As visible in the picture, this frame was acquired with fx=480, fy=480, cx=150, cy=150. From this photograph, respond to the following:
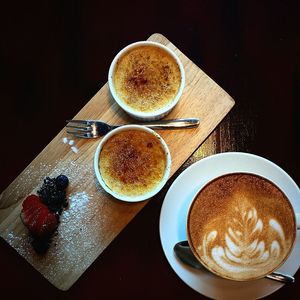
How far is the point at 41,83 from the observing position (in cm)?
169

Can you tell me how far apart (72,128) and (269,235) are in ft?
2.33

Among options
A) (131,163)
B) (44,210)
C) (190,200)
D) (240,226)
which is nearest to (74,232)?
(44,210)

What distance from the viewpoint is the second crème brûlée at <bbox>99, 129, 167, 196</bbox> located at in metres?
1.55

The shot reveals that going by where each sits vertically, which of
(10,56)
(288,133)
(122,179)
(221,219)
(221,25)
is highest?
(10,56)

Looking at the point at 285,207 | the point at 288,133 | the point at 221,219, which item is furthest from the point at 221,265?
the point at 288,133

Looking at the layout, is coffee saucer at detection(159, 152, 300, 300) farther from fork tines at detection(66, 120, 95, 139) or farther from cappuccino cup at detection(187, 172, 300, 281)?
fork tines at detection(66, 120, 95, 139)

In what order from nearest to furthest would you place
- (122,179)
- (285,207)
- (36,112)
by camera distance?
(285,207)
(122,179)
(36,112)

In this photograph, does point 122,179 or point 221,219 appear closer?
point 221,219

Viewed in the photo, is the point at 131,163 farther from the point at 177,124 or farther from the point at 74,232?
the point at 74,232

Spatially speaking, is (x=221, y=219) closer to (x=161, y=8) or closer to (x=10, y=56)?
(x=161, y=8)

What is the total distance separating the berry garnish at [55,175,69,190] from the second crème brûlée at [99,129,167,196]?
12cm

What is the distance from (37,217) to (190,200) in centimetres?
49

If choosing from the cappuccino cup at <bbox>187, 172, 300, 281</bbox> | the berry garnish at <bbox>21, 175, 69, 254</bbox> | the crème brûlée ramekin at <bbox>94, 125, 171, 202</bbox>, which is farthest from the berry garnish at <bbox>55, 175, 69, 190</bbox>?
the cappuccino cup at <bbox>187, 172, 300, 281</bbox>

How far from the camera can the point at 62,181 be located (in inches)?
61.3
